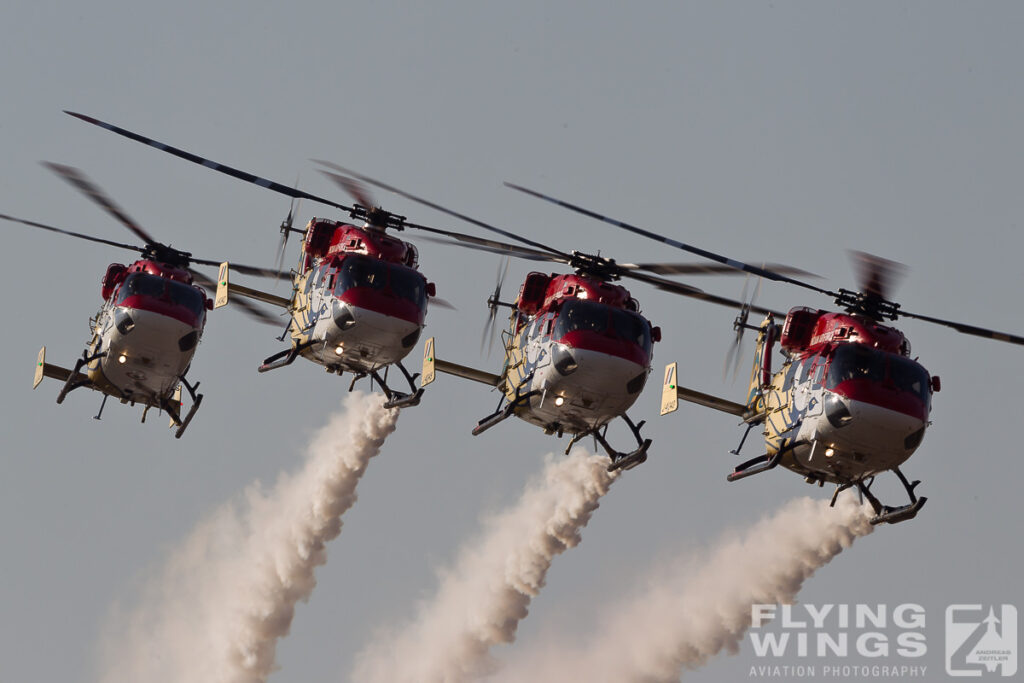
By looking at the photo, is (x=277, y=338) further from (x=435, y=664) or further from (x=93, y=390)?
(x=435, y=664)

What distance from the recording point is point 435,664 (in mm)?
77000

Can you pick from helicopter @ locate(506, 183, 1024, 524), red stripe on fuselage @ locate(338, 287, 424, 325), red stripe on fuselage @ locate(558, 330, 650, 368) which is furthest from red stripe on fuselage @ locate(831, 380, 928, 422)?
red stripe on fuselage @ locate(338, 287, 424, 325)

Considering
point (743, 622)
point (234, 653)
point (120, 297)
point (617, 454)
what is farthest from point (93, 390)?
point (743, 622)

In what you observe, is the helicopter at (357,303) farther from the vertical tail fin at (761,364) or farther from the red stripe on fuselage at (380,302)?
the vertical tail fin at (761,364)

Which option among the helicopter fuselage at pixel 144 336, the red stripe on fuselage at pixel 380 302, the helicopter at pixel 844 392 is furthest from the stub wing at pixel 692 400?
the helicopter fuselage at pixel 144 336

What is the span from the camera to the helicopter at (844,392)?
59.2 metres

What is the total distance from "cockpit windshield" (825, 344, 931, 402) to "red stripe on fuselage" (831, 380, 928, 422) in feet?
0.47

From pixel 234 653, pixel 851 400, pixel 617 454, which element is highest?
pixel 851 400

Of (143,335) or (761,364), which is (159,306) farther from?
(761,364)

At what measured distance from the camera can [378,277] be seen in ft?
212

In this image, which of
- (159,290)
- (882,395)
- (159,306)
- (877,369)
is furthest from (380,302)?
Answer: (882,395)

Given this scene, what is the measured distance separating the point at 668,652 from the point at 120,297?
22.6 m

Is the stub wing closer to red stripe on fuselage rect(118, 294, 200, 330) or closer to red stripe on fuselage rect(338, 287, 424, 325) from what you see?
red stripe on fuselage rect(338, 287, 424, 325)

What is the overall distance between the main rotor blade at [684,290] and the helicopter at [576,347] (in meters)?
0.03
